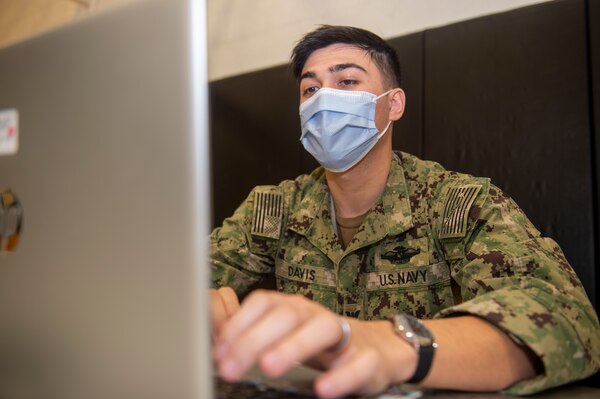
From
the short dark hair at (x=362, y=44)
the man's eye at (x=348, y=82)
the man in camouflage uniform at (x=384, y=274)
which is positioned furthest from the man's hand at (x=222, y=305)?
the short dark hair at (x=362, y=44)

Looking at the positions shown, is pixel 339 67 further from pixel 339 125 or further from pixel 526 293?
pixel 526 293

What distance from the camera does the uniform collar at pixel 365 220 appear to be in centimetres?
121

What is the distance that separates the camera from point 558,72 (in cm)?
119

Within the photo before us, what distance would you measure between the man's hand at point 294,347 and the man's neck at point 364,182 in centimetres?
83

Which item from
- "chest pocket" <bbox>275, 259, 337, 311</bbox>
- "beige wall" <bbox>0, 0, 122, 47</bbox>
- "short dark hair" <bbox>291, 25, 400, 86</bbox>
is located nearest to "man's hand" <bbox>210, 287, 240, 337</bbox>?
"chest pocket" <bbox>275, 259, 337, 311</bbox>

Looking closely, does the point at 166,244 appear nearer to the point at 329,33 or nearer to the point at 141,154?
the point at 141,154

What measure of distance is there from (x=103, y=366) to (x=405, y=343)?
13.0 inches

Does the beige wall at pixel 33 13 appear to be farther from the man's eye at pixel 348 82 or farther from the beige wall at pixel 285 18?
the man's eye at pixel 348 82

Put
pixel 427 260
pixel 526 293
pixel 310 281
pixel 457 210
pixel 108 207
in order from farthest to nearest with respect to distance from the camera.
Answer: pixel 310 281 → pixel 427 260 → pixel 457 210 → pixel 526 293 → pixel 108 207

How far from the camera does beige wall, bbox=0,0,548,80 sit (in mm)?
1569

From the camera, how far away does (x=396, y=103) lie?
1.39 meters

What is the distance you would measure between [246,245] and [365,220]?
33cm

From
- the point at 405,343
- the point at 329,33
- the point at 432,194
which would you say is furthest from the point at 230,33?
the point at 405,343

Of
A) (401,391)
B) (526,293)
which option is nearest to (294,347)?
(401,391)
